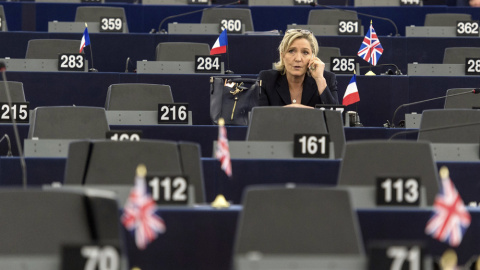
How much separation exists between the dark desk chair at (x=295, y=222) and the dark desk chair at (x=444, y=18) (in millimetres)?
9013

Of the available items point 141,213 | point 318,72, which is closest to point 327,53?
point 318,72

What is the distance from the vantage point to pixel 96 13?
461 inches

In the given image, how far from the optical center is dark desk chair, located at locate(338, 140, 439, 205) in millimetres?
4477

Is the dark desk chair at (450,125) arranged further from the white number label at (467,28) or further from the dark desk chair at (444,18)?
the dark desk chair at (444,18)

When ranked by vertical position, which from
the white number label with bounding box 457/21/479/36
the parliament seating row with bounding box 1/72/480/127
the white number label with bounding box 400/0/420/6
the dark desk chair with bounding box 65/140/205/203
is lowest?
the parliament seating row with bounding box 1/72/480/127

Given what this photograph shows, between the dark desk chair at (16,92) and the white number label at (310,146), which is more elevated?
the white number label at (310,146)

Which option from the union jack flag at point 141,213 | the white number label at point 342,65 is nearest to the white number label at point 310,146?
the union jack flag at point 141,213

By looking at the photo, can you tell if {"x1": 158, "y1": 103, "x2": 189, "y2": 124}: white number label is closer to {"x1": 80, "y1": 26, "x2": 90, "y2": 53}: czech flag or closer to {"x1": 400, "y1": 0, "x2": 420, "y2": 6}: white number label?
{"x1": 80, "y1": 26, "x2": 90, "y2": 53}: czech flag

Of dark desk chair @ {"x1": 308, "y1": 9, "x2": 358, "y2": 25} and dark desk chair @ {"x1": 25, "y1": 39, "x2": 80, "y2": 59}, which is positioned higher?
dark desk chair @ {"x1": 308, "y1": 9, "x2": 358, "y2": 25}

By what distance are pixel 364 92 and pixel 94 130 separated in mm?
3658

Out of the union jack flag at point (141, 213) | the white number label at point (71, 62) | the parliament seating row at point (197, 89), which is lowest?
the parliament seating row at point (197, 89)

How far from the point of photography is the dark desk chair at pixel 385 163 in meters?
4.48

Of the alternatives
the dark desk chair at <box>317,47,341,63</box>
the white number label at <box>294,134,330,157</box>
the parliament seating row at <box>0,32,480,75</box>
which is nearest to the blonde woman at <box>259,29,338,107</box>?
the white number label at <box>294,134,330,157</box>

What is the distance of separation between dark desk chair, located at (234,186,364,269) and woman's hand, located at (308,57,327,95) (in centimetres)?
367
